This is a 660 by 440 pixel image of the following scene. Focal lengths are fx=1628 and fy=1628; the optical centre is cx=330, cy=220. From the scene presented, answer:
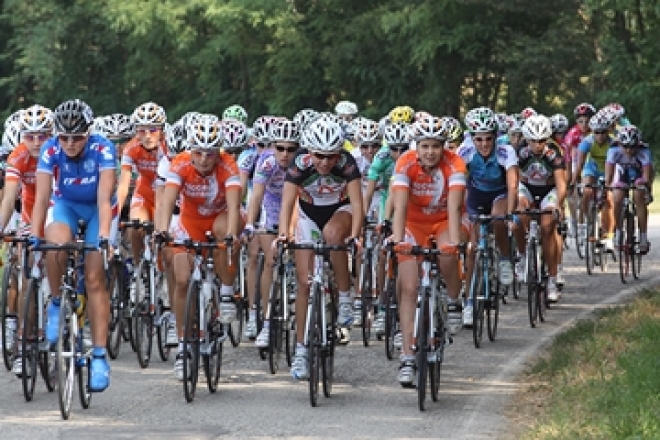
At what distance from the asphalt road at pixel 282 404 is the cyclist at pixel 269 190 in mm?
643

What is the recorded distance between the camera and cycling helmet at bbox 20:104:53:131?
12.8 meters

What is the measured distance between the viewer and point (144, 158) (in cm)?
1530

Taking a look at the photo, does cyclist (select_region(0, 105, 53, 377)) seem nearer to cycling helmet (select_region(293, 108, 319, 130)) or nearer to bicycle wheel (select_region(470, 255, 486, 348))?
cycling helmet (select_region(293, 108, 319, 130))

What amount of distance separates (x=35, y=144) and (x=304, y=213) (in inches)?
87.7

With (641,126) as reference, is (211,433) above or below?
below

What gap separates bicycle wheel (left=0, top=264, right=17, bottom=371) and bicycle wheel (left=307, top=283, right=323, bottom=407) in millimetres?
2396

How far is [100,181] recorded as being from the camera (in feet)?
36.4

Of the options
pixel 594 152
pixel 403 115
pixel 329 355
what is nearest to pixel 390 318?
pixel 329 355

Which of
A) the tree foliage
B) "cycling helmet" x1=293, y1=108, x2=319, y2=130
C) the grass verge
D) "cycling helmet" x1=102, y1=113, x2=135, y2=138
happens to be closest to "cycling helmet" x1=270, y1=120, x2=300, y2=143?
"cycling helmet" x1=293, y1=108, x2=319, y2=130

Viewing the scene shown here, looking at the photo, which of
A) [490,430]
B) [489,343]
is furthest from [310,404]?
[489,343]

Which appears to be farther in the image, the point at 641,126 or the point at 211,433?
the point at 641,126

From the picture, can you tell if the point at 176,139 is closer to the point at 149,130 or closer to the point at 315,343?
the point at 149,130

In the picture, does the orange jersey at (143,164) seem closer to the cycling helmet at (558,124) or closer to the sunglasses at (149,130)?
the sunglasses at (149,130)

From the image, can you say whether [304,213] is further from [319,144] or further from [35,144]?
[35,144]
